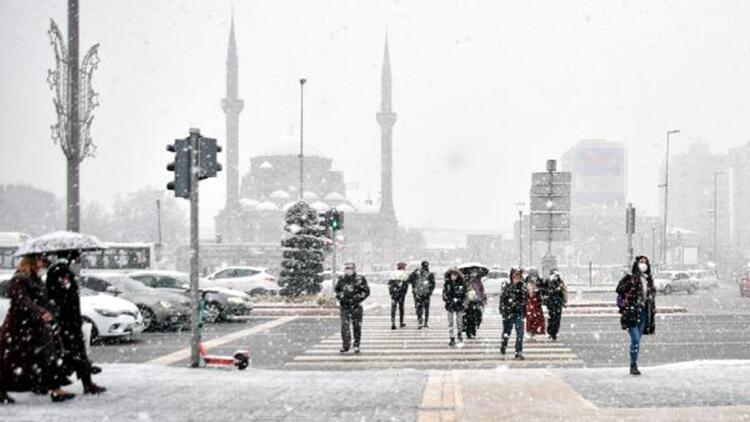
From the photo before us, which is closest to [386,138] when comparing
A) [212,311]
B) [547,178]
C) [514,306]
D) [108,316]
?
[547,178]

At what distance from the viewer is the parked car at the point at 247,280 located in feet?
129

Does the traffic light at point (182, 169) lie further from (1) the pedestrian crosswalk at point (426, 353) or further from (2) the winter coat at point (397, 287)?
(2) the winter coat at point (397, 287)

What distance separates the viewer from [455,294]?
19781 millimetres

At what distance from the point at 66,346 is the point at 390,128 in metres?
109

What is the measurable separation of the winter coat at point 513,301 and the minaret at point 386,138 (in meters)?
100

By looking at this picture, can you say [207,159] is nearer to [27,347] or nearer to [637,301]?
[27,347]

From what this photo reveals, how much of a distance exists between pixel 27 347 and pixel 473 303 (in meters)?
12.5

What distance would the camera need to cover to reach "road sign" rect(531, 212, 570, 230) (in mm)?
29484

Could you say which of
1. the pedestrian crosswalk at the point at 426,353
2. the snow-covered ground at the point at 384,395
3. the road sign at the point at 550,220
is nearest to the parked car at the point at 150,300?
the pedestrian crosswalk at the point at 426,353

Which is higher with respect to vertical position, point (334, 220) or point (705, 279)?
point (334, 220)

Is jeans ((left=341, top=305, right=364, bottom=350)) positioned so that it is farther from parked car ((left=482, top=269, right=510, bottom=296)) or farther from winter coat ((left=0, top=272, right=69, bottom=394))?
parked car ((left=482, top=269, right=510, bottom=296))

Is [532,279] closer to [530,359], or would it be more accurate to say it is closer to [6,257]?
[530,359]

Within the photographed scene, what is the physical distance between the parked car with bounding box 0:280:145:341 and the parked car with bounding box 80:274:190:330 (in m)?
2.95

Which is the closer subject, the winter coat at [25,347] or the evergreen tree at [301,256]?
the winter coat at [25,347]
